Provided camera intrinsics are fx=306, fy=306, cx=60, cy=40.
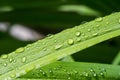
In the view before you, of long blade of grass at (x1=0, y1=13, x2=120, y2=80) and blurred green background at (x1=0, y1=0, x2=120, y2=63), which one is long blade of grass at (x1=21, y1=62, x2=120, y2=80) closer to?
long blade of grass at (x1=0, y1=13, x2=120, y2=80)

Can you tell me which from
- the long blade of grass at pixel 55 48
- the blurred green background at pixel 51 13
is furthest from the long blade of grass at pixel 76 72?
the blurred green background at pixel 51 13

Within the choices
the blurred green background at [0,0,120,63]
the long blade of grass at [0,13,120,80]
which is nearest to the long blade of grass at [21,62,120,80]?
the long blade of grass at [0,13,120,80]

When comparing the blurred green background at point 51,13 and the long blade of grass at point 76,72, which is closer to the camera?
the long blade of grass at point 76,72

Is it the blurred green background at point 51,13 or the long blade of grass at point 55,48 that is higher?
the blurred green background at point 51,13

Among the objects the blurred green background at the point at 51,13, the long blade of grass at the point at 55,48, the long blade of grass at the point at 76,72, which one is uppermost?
the blurred green background at the point at 51,13

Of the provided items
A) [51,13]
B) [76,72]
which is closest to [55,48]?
[76,72]

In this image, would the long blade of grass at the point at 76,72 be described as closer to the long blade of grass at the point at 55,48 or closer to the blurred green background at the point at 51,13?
the long blade of grass at the point at 55,48

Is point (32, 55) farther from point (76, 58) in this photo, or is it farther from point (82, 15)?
point (82, 15)
